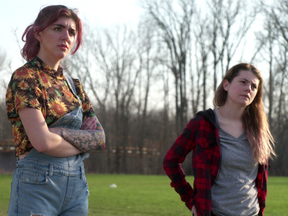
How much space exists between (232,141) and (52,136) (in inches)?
61.2

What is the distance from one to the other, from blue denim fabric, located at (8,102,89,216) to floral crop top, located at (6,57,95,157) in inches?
2.3

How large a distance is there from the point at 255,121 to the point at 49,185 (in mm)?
1922

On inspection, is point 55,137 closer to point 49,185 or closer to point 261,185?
point 49,185

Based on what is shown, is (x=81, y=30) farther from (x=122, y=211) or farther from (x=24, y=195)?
(x=122, y=211)

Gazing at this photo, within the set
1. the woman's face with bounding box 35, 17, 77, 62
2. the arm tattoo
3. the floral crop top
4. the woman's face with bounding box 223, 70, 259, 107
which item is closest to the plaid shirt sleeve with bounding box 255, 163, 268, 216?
the woman's face with bounding box 223, 70, 259, 107

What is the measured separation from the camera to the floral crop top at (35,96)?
2.09 metres

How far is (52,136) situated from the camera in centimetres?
212

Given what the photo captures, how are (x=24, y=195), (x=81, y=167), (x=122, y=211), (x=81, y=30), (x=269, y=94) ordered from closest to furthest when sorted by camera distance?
(x=24, y=195) < (x=81, y=167) < (x=81, y=30) < (x=122, y=211) < (x=269, y=94)

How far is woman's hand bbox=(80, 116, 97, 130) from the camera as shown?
2482 mm

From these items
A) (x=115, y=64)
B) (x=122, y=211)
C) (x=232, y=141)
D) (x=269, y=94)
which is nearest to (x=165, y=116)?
(x=115, y=64)

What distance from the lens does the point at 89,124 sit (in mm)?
2502

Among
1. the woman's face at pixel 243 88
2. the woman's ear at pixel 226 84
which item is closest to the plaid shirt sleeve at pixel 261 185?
the woman's face at pixel 243 88

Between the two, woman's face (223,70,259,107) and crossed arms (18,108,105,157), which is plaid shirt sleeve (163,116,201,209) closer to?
woman's face (223,70,259,107)

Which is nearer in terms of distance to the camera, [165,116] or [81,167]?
[81,167]
